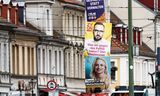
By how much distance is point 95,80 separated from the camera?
241 ft

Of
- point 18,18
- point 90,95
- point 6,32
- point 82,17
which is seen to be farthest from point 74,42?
point 90,95

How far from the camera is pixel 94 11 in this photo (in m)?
76.3

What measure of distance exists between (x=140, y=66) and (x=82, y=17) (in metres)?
15.7

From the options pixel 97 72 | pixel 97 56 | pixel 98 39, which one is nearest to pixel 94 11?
pixel 98 39

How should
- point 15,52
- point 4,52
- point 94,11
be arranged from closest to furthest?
point 4,52
point 94,11
point 15,52

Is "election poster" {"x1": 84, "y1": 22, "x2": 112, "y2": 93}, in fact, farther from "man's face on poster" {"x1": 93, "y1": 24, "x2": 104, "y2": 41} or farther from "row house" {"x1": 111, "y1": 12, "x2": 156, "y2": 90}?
"row house" {"x1": 111, "y1": 12, "x2": 156, "y2": 90}

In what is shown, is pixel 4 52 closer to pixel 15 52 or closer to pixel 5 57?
pixel 5 57

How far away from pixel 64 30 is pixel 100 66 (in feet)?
54.3

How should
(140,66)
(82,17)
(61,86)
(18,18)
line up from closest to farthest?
1. (18,18)
2. (61,86)
3. (82,17)
4. (140,66)

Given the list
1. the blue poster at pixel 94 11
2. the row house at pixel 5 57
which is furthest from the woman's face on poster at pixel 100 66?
→ the row house at pixel 5 57

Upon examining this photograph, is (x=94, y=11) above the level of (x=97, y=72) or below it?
above

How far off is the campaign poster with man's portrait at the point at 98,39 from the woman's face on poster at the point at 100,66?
0.95m

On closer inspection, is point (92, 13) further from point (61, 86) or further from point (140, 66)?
point (140, 66)

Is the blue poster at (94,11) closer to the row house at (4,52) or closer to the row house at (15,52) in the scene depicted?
the row house at (15,52)
